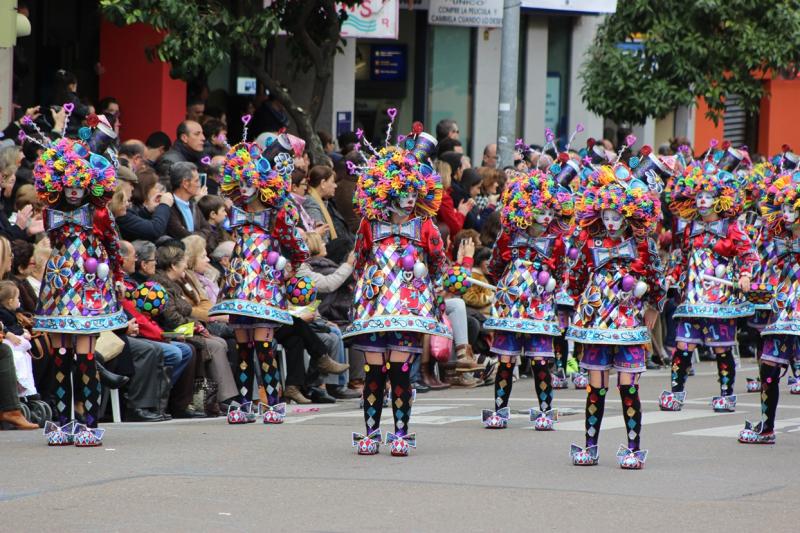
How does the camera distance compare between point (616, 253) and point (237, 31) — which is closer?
point (616, 253)

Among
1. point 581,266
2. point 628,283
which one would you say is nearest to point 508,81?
point 581,266

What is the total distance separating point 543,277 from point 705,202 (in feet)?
6.80

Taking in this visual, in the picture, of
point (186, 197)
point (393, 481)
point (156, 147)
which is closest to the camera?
point (393, 481)

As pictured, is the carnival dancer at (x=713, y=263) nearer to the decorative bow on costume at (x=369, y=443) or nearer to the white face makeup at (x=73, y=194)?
the decorative bow on costume at (x=369, y=443)

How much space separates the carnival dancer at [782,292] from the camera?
12.1m

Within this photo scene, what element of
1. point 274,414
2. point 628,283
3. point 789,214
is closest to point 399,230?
point 628,283

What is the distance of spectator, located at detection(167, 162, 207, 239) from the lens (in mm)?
15469

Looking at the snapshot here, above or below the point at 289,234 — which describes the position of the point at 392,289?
below

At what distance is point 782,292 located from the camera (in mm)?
12188

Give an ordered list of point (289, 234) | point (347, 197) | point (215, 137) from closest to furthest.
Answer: point (289, 234) < point (347, 197) < point (215, 137)

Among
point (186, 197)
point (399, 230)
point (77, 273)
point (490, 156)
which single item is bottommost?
point (77, 273)

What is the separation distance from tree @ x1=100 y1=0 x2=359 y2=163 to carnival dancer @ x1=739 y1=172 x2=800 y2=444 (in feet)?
25.8

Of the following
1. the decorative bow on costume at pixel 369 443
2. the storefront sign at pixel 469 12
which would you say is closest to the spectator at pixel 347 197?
the decorative bow on costume at pixel 369 443

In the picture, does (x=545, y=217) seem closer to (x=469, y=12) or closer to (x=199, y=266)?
(x=199, y=266)
